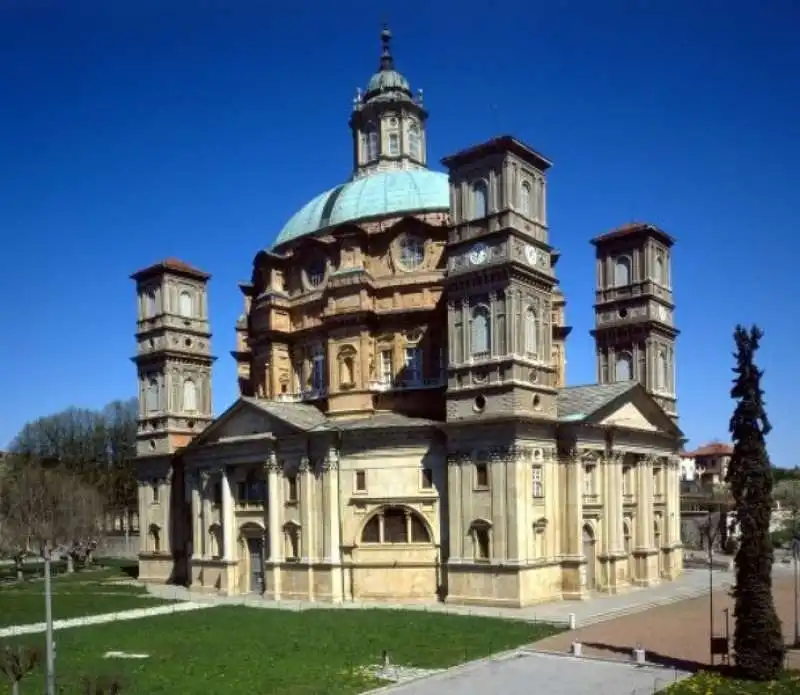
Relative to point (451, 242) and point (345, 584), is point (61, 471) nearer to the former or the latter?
point (345, 584)

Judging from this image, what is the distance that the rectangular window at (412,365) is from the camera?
164 ft

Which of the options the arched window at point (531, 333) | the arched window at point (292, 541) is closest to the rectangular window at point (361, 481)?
the arched window at point (292, 541)

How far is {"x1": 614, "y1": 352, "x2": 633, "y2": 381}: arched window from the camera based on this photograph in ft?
181

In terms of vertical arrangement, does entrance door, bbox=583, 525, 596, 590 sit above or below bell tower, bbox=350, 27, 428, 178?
below

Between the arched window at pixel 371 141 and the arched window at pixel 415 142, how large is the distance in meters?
2.34

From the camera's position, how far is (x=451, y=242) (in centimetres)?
4388

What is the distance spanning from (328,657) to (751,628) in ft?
44.2

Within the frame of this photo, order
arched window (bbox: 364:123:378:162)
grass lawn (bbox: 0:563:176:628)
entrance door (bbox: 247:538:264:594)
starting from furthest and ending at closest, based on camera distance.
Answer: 1. arched window (bbox: 364:123:378:162)
2. entrance door (bbox: 247:538:264:594)
3. grass lawn (bbox: 0:563:176:628)

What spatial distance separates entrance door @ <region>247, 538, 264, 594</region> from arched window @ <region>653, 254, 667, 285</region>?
28190mm

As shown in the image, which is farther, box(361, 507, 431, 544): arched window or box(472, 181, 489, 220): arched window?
box(361, 507, 431, 544): arched window

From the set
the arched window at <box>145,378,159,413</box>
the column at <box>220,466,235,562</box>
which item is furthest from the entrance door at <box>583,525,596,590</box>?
the arched window at <box>145,378,159,413</box>

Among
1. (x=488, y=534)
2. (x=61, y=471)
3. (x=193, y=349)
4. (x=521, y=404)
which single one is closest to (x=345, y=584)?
(x=488, y=534)

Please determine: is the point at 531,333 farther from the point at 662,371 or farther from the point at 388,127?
the point at 388,127

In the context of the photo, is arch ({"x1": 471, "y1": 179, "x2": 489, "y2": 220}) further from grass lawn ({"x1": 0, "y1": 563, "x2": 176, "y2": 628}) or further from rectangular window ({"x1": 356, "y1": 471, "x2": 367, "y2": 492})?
grass lawn ({"x1": 0, "y1": 563, "x2": 176, "y2": 628})
